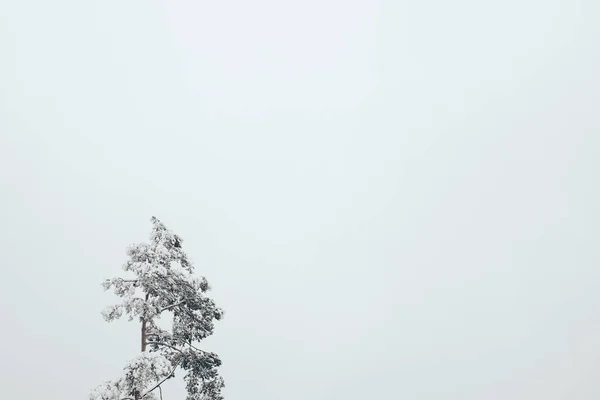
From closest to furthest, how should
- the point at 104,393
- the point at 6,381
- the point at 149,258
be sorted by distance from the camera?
1. the point at 104,393
2. the point at 149,258
3. the point at 6,381

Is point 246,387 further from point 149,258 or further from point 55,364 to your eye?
point 149,258

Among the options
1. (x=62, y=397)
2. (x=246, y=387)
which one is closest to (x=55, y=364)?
(x=62, y=397)

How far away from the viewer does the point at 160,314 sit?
8.73 m

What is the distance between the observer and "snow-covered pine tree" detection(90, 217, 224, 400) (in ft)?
27.3

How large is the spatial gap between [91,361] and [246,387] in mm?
44916

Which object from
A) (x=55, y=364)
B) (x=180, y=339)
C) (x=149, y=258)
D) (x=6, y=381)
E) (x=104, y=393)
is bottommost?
(x=104, y=393)

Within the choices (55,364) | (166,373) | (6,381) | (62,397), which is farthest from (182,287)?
(55,364)

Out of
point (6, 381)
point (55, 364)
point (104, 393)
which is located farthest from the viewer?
point (55, 364)

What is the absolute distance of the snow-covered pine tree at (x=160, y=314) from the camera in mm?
8320

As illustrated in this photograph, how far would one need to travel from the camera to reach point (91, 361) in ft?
578

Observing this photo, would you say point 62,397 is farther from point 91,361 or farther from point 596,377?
point 596,377

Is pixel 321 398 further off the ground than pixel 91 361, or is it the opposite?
pixel 91 361

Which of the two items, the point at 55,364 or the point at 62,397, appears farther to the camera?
the point at 55,364

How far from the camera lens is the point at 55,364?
551ft
